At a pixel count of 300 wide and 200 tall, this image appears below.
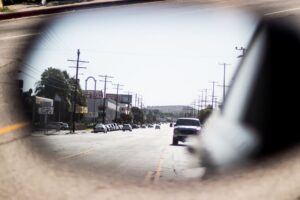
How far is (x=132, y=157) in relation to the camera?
3.12 m

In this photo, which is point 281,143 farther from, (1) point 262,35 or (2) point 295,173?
(1) point 262,35

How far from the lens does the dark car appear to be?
2.99 m

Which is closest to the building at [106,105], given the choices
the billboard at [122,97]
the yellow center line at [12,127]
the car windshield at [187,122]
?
the billboard at [122,97]

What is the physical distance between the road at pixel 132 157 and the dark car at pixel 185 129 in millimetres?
72

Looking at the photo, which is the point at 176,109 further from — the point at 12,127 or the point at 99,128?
the point at 99,128

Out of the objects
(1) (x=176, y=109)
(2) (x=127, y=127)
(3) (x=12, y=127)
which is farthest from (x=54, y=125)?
(2) (x=127, y=127)

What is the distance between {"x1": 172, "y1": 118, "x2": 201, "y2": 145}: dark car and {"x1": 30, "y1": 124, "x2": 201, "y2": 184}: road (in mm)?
72

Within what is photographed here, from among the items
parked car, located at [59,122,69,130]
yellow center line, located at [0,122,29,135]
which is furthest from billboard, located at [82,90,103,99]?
yellow center line, located at [0,122,29,135]

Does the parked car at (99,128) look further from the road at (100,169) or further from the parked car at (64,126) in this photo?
the parked car at (64,126)

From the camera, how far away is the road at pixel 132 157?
279cm

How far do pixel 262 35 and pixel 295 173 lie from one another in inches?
31.5

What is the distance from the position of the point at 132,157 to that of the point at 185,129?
38cm

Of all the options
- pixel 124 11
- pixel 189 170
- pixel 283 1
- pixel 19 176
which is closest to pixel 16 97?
pixel 19 176

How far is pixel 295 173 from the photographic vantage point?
2.77 meters
